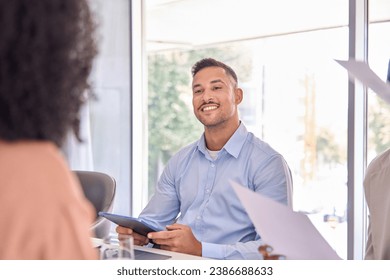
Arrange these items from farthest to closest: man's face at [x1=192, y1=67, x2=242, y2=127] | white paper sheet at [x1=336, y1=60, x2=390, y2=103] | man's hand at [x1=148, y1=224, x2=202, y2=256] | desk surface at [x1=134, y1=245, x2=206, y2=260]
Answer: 1. man's face at [x1=192, y1=67, x2=242, y2=127]
2. man's hand at [x1=148, y1=224, x2=202, y2=256]
3. desk surface at [x1=134, y1=245, x2=206, y2=260]
4. white paper sheet at [x1=336, y1=60, x2=390, y2=103]

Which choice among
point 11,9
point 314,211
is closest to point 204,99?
point 11,9

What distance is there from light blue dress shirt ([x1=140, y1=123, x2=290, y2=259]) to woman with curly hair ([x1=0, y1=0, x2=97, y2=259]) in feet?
4.31

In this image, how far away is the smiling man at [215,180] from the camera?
6.01 feet

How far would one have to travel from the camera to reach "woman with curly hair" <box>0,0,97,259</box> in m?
0.59

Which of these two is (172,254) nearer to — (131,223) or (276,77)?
(131,223)

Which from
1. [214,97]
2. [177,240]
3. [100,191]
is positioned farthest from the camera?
[100,191]

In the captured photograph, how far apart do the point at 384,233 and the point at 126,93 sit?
259cm

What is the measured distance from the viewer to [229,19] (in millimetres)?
4312

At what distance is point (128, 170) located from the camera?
3.79m

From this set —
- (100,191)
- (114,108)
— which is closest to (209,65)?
(100,191)

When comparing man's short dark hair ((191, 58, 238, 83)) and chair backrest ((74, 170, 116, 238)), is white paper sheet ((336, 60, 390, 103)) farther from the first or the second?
chair backrest ((74, 170, 116, 238))

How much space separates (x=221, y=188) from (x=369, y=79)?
1.18 metres

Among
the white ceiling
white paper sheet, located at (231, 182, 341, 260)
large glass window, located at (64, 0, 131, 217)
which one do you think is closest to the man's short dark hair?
the white ceiling

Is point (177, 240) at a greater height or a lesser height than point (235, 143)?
lesser
